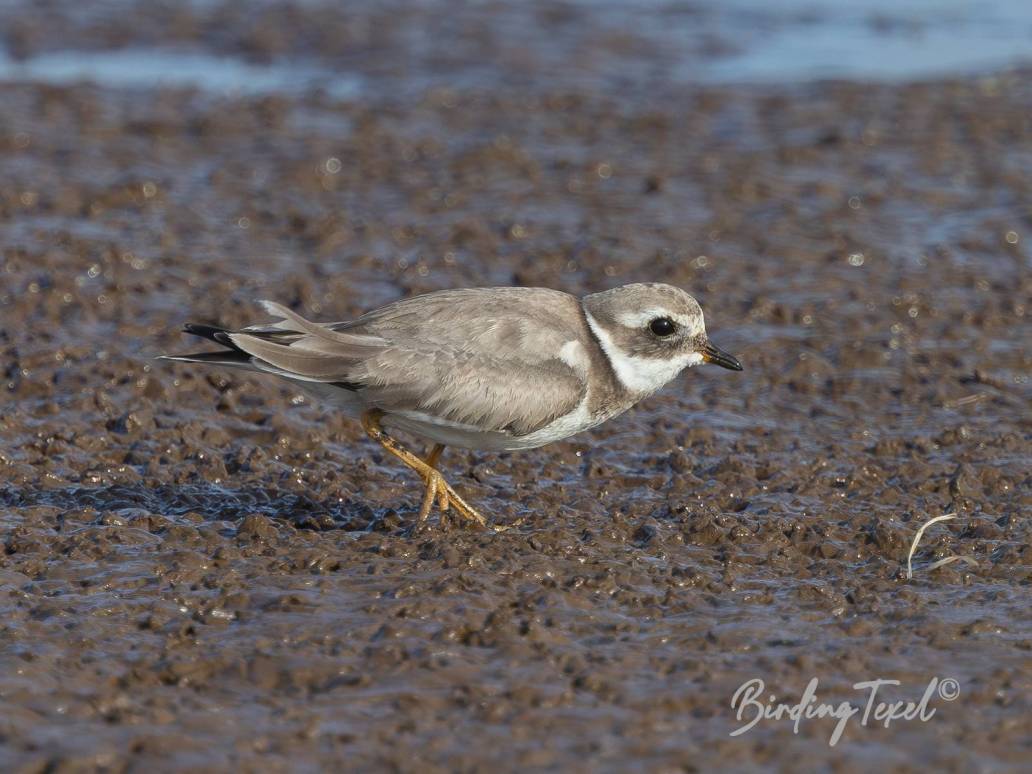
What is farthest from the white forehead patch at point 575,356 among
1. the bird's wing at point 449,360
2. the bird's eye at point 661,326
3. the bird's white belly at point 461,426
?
the bird's eye at point 661,326

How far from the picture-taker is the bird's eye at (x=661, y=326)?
7.46 metres

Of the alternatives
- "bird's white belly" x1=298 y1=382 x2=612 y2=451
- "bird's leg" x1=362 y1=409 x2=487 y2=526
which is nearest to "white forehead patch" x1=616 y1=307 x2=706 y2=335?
"bird's white belly" x1=298 y1=382 x2=612 y2=451

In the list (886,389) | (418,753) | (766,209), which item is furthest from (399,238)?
(418,753)

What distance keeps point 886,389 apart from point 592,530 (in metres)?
2.82

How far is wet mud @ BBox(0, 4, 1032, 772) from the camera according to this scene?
5.70 m

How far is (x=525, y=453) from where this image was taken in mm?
8547

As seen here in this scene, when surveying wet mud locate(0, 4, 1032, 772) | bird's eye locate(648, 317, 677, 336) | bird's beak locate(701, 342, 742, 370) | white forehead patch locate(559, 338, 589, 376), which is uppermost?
bird's eye locate(648, 317, 677, 336)

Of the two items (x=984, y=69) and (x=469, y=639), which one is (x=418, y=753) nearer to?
(x=469, y=639)

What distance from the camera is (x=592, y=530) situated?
24.3 feet

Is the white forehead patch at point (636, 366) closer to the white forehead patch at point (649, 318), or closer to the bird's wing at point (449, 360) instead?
the white forehead patch at point (649, 318)

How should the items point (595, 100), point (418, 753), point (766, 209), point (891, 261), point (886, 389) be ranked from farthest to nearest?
point (595, 100) → point (766, 209) → point (891, 261) → point (886, 389) → point (418, 753)

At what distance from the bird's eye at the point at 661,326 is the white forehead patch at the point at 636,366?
0.13 feet

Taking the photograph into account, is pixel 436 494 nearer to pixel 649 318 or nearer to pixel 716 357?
pixel 649 318

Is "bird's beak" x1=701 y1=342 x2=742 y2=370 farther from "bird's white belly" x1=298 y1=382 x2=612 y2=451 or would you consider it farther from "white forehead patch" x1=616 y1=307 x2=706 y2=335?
"bird's white belly" x1=298 y1=382 x2=612 y2=451
